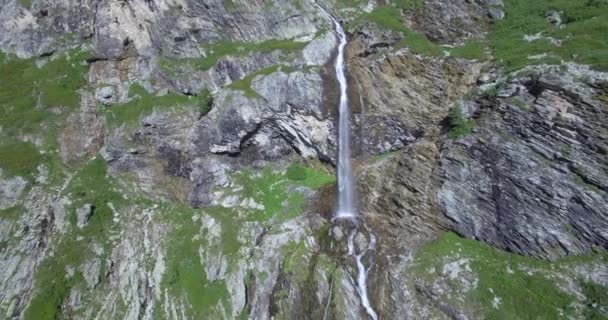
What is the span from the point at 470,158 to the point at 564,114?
4785mm

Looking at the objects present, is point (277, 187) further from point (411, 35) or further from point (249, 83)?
point (411, 35)

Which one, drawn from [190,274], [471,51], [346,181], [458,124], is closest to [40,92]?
[190,274]

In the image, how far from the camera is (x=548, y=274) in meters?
18.4

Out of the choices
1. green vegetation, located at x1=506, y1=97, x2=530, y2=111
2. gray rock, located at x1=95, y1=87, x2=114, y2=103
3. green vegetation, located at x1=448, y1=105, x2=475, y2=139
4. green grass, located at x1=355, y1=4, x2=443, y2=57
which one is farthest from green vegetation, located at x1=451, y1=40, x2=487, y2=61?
gray rock, located at x1=95, y1=87, x2=114, y2=103

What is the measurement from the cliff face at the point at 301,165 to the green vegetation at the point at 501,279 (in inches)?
3.1

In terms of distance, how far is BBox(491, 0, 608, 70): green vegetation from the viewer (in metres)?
21.5

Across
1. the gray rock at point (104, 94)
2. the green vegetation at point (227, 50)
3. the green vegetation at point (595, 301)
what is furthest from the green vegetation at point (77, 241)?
the green vegetation at point (595, 301)

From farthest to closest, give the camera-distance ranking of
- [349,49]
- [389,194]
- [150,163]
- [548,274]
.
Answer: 1. [349,49]
2. [150,163]
3. [389,194]
4. [548,274]

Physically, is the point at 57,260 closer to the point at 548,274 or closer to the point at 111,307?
the point at 111,307

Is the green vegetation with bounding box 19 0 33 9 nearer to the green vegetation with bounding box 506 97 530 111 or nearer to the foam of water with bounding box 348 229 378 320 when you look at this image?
the foam of water with bounding box 348 229 378 320

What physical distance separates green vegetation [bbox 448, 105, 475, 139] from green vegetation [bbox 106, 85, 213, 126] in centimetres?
1687

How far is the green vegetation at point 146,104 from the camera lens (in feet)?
96.7

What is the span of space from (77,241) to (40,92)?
14759mm

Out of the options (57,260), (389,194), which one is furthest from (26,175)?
(389,194)
